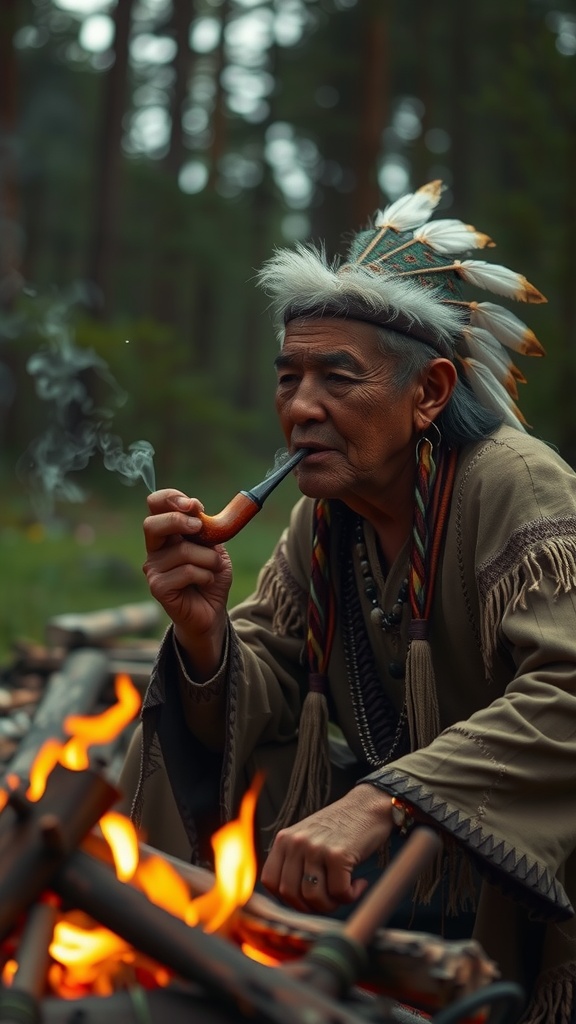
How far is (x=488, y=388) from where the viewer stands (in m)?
3.12

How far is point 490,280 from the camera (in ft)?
10.3

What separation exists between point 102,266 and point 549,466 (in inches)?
533

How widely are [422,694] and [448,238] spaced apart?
1.16 metres

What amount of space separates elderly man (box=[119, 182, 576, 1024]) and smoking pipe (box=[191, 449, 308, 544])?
0.13 ft

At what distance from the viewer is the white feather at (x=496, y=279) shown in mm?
3129

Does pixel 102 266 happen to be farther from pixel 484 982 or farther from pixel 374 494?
pixel 484 982

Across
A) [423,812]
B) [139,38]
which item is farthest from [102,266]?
[423,812]

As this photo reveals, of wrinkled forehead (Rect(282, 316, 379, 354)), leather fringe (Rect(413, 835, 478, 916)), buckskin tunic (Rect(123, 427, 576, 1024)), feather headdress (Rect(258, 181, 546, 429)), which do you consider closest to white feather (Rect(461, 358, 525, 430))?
feather headdress (Rect(258, 181, 546, 429))

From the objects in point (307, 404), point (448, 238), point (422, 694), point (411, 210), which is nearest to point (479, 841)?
point (422, 694)

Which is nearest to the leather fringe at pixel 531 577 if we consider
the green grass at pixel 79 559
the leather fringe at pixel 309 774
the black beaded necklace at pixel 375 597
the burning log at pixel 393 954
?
the black beaded necklace at pixel 375 597

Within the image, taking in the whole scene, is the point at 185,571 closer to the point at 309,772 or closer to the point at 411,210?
the point at 309,772

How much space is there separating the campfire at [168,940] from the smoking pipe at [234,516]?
79cm

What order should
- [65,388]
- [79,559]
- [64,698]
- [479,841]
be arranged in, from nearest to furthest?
[479,841] → [64,698] → [79,559] → [65,388]

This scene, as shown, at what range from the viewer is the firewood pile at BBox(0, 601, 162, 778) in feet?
17.3
